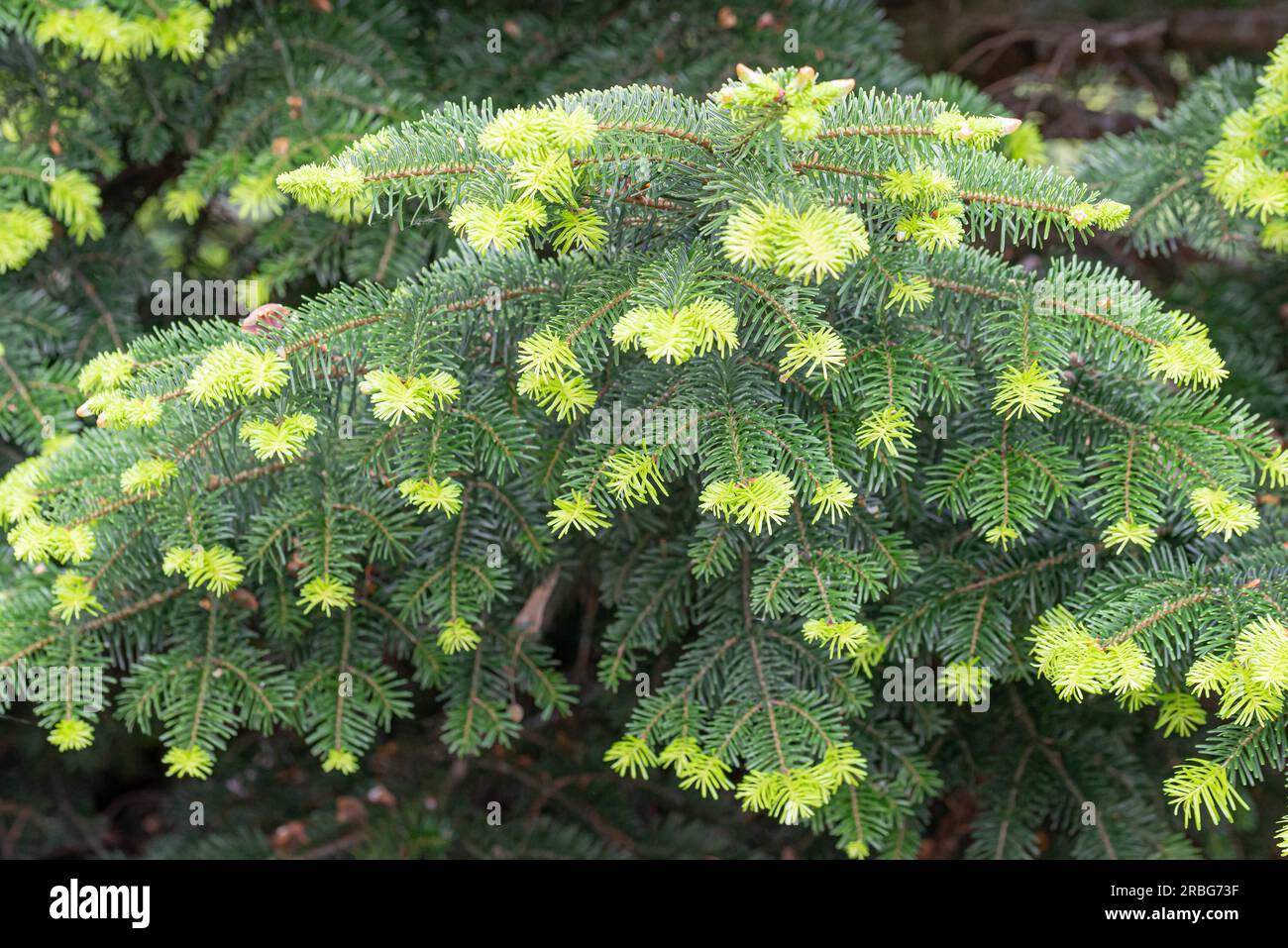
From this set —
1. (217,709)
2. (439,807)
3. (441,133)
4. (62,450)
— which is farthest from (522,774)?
(441,133)

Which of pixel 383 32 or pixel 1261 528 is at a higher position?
pixel 383 32

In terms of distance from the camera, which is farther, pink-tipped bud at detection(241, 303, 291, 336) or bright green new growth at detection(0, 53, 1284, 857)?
pink-tipped bud at detection(241, 303, 291, 336)

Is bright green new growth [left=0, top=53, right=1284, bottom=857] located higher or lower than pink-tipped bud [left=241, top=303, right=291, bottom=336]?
lower

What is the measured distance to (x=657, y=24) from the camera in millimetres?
1466

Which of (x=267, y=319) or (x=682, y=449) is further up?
(x=267, y=319)

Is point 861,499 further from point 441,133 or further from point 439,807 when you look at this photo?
point 439,807

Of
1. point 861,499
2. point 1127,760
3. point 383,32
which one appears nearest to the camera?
point 861,499

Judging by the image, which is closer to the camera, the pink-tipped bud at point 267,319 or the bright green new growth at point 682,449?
the bright green new growth at point 682,449

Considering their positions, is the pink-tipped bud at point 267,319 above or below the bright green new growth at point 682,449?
above

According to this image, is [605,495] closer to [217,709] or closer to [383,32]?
[217,709]

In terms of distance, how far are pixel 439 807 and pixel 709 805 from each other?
1.48 feet
